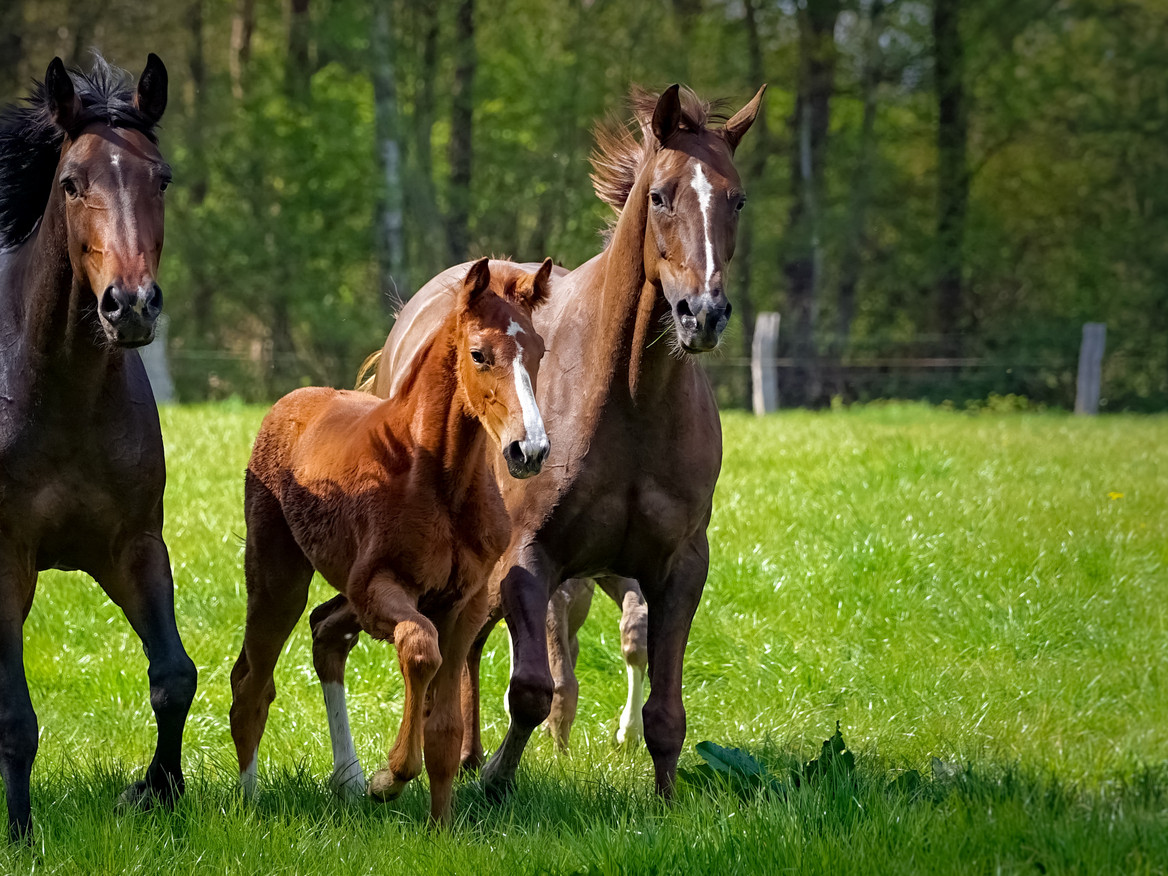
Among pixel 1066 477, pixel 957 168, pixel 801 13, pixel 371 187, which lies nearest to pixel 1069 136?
pixel 957 168

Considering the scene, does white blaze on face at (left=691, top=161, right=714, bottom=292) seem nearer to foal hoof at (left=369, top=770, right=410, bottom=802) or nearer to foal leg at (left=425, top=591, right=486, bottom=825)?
foal leg at (left=425, top=591, right=486, bottom=825)

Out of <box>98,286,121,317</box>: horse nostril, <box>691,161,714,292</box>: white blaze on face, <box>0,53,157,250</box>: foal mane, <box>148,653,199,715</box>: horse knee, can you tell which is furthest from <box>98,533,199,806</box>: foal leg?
<box>691,161,714,292</box>: white blaze on face

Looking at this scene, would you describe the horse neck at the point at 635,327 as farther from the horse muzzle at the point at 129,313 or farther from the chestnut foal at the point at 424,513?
the horse muzzle at the point at 129,313

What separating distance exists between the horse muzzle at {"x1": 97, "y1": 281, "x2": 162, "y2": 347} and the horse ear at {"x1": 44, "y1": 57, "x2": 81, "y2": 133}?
2.46ft

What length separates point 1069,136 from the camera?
91.5 feet

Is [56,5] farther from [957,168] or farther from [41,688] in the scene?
[41,688]

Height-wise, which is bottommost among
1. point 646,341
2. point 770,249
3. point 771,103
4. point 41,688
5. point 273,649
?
point 41,688

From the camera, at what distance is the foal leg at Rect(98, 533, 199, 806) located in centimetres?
419

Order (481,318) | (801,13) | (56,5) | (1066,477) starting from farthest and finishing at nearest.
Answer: (801,13), (56,5), (1066,477), (481,318)

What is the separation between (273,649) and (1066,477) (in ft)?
24.9

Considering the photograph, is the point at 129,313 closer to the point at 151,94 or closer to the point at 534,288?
the point at 151,94

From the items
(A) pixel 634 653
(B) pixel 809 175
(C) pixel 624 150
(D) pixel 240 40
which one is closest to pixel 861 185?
(B) pixel 809 175

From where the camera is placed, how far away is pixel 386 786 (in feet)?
13.1

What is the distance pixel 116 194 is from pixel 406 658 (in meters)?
1.55
